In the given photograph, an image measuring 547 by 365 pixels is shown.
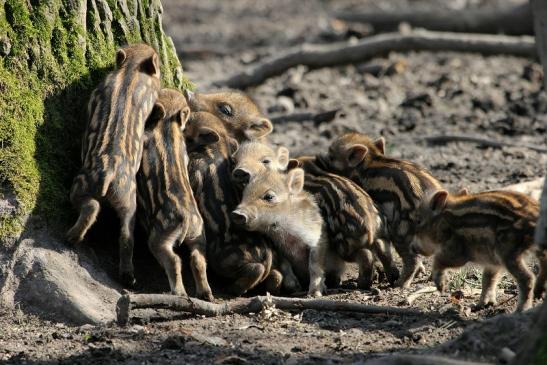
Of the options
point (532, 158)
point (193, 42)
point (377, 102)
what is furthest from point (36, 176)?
point (193, 42)

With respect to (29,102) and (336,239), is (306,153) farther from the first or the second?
(29,102)

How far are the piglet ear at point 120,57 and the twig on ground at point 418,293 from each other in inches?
89.1

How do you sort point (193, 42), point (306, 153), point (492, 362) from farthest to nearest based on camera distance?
1. point (193, 42)
2. point (306, 153)
3. point (492, 362)

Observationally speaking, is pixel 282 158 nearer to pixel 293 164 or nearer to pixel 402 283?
pixel 293 164

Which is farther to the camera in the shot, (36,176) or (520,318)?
(36,176)

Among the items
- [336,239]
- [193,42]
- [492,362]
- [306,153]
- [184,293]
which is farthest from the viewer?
[193,42]

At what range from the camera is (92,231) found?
6312 millimetres

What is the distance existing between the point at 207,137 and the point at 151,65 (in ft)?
2.05

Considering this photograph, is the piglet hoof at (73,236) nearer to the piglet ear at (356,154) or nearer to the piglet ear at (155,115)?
the piglet ear at (155,115)

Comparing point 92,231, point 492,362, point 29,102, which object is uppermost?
point 29,102

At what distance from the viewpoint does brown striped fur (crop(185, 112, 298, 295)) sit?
20.7 feet

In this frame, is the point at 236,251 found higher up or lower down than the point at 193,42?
lower down

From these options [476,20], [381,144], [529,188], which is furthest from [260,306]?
[476,20]

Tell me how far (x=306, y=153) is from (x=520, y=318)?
4617 mm
